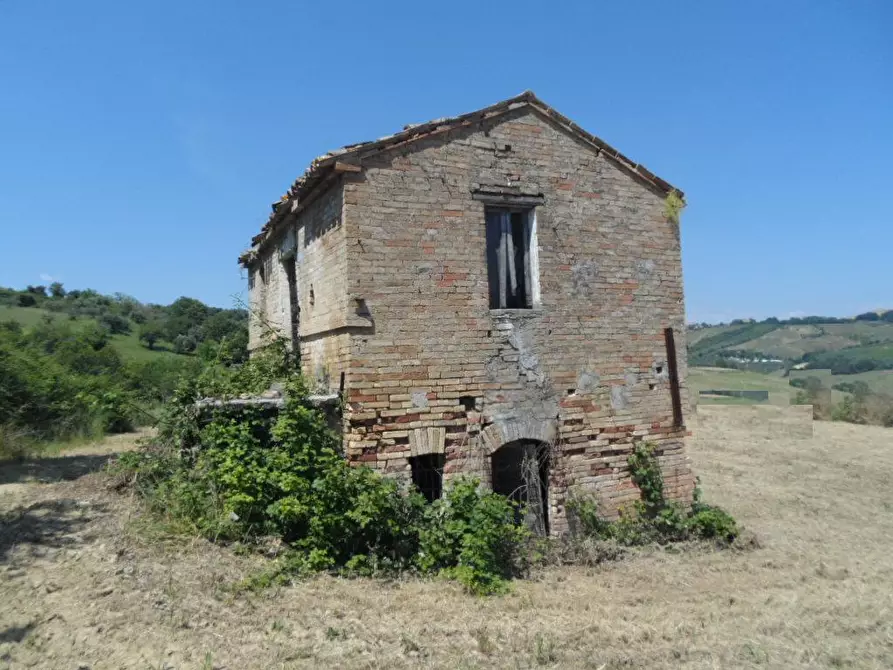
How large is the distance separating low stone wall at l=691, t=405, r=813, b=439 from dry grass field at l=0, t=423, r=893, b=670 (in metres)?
17.2

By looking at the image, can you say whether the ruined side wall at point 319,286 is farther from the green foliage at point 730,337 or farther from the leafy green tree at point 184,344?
the green foliage at point 730,337

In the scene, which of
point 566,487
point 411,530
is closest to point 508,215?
point 566,487

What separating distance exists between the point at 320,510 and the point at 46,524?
11.2ft

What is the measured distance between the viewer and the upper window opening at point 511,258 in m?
8.22

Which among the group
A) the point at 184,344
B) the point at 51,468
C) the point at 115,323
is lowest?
the point at 51,468

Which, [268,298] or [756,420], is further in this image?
[756,420]

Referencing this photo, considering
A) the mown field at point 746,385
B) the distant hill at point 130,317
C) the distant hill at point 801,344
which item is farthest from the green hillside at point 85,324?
the distant hill at point 801,344

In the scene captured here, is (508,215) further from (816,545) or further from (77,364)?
(77,364)

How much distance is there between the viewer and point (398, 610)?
5.54m

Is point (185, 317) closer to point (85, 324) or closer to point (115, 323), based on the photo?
point (115, 323)

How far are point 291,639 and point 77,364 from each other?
18.7 meters

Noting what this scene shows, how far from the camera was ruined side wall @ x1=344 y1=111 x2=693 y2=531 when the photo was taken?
725 centimetres

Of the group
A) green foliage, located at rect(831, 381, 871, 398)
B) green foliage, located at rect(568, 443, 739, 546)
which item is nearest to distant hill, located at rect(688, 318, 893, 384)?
green foliage, located at rect(831, 381, 871, 398)

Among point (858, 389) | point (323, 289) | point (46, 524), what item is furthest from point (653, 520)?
point (858, 389)
